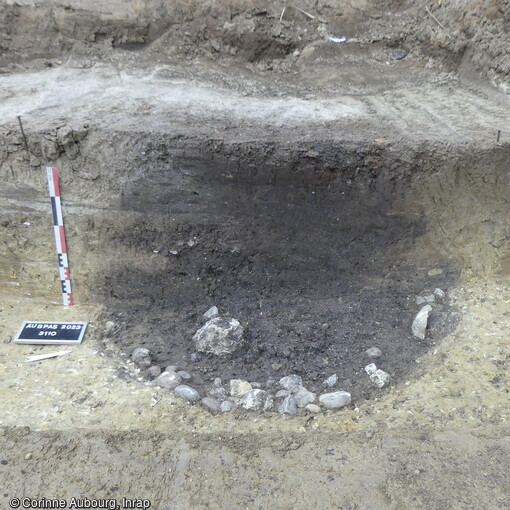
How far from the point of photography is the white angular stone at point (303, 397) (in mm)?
3240

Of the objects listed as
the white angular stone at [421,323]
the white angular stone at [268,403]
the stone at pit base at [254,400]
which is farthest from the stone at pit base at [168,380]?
the white angular stone at [421,323]

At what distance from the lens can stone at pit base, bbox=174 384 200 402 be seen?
128 inches

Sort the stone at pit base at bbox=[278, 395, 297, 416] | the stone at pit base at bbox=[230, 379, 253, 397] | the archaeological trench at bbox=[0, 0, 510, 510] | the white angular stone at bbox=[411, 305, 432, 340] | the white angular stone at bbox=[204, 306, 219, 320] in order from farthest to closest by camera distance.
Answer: the white angular stone at bbox=[204, 306, 219, 320] < the white angular stone at bbox=[411, 305, 432, 340] < the stone at pit base at bbox=[230, 379, 253, 397] < the stone at pit base at bbox=[278, 395, 297, 416] < the archaeological trench at bbox=[0, 0, 510, 510]

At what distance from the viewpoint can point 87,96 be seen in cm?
465

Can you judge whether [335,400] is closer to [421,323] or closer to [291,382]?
[291,382]

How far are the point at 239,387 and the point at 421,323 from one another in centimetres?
166

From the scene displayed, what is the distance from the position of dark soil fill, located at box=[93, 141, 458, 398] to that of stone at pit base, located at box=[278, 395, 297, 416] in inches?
22.0

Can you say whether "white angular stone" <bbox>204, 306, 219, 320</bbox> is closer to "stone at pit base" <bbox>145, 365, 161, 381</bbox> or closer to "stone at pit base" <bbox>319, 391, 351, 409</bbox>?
"stone at pit base" <bbox>145, 365, 161, 381</bbox>

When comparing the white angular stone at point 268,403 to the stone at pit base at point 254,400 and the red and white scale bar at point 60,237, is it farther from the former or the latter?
the red and white scale bar at point 60,237

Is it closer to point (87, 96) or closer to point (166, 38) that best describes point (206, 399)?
point (87, 96)

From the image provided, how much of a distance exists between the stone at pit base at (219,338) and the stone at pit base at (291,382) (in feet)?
1.75

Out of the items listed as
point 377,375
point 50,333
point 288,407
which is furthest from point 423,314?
point 50,333

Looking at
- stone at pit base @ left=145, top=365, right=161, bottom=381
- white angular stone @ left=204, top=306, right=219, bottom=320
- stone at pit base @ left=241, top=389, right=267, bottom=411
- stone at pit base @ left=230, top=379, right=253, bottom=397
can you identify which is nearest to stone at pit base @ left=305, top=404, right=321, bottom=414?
stone at pit base @ left=241, top=389, right=267, bottom=411

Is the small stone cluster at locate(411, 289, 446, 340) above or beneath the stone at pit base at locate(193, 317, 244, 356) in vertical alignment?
above
